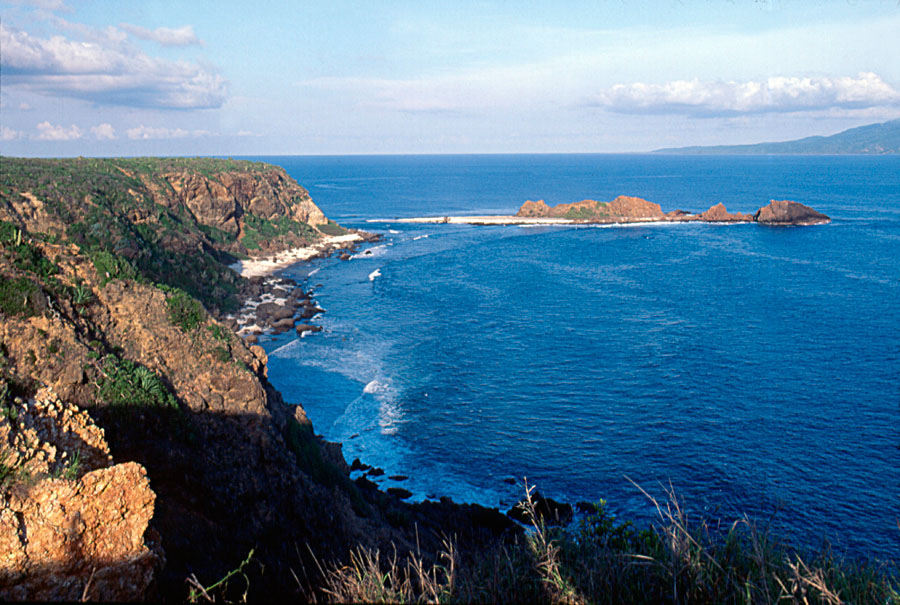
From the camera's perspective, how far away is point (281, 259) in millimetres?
79562

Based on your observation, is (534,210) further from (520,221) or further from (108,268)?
(108,268)

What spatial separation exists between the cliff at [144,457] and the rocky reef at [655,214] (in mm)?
103992

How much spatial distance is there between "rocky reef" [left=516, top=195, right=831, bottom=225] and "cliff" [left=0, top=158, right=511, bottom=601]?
10399 centimetres

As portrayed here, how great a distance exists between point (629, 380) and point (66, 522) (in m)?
34.0

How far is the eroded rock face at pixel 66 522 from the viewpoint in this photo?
7496 mm

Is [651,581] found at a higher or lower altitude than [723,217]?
higher

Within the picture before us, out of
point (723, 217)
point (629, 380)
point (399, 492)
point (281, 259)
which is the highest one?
point (723, 217)

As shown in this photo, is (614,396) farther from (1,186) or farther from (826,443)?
(1,186)

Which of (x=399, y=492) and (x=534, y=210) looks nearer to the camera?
(x=399, y=492)

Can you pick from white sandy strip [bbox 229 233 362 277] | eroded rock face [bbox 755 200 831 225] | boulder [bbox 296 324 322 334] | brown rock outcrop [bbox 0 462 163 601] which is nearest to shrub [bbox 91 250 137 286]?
brown rock outcrop [bbox 0 462 163 601]

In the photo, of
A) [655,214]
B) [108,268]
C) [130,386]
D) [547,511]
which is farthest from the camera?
[655,214]

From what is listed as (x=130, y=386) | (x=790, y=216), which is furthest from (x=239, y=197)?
(x=790, y=216)

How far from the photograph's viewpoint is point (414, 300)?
5888 centimetres

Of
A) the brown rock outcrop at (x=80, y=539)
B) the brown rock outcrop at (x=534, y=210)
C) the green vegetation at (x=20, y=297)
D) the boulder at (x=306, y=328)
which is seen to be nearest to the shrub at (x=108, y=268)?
the green vegetation at (x=20, y=297)
